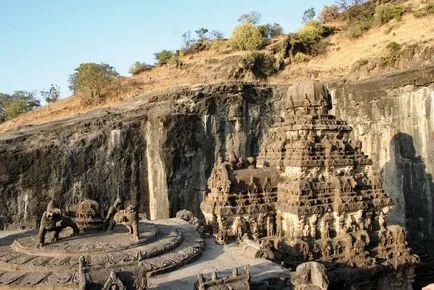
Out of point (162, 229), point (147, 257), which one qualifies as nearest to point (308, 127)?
point (162, 229)

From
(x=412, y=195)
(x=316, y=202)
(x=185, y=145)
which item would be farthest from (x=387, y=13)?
(x=316, y=202)

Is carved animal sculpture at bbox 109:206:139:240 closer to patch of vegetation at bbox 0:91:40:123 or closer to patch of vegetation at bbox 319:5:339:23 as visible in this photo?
patch of vegetation at bbox 0:91:40:123

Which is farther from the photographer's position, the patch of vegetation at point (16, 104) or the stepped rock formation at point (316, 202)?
the patch of vegetation at point (16, 104)

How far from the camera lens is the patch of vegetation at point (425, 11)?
32750 millimetres

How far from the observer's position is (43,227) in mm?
10617

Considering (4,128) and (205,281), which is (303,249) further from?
(4,128)

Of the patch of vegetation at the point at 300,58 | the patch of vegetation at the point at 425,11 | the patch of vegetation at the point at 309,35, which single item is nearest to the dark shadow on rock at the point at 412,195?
the patch of vegetation at the point at 300,58

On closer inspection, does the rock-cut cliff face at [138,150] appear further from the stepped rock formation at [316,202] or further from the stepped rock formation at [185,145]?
the stepped rock formation at [316,202]

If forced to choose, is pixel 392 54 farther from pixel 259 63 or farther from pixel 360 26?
pixel 360 26

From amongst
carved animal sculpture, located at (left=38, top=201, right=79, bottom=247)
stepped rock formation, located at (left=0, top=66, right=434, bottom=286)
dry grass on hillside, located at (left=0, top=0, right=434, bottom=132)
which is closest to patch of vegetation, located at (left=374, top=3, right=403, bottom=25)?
dry grass on hillside, located at (left=0, top=0, right=434, bottom=132)

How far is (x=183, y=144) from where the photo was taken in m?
25.1

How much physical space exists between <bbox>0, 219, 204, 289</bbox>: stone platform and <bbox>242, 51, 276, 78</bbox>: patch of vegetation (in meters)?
23.0

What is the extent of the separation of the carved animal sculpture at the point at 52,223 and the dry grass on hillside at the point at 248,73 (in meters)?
20.4

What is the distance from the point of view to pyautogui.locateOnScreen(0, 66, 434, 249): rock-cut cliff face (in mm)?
20328
